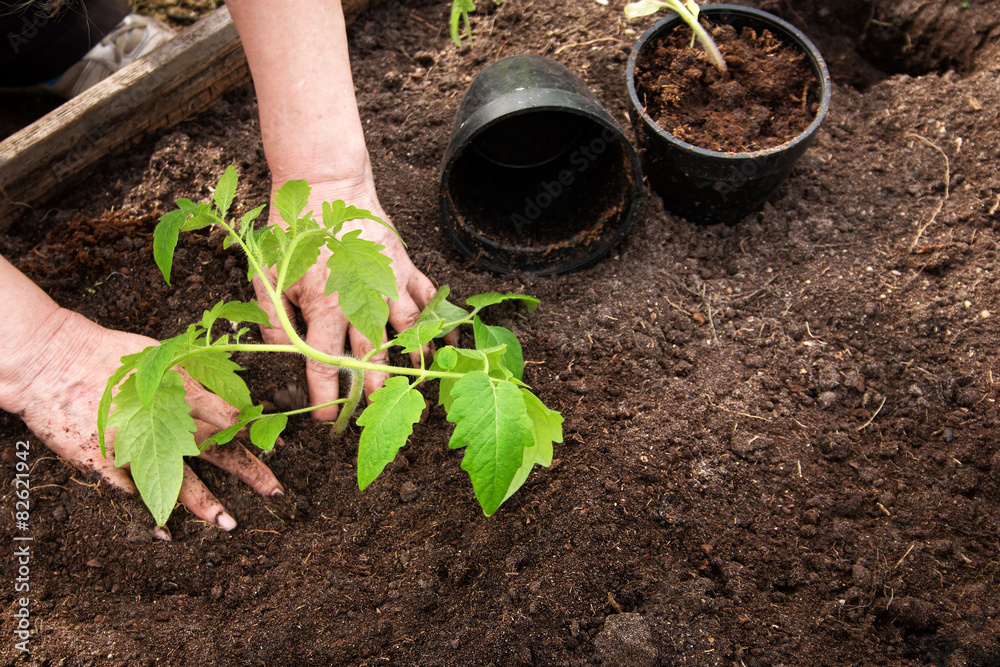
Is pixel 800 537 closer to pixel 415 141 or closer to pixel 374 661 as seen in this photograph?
pixel 374 661

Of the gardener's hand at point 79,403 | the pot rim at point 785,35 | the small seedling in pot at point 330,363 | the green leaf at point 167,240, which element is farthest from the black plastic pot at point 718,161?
the gardener's hand at point 79,403

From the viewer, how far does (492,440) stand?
1.24 meters

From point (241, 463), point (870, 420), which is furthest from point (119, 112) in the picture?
point (870, 420)

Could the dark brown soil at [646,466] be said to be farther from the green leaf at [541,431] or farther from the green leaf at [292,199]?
the green leaf at [292,199]

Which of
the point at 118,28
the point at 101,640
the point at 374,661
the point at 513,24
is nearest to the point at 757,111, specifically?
the point at 513,24

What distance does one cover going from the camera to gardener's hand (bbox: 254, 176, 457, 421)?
1.84m

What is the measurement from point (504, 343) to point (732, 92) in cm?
119

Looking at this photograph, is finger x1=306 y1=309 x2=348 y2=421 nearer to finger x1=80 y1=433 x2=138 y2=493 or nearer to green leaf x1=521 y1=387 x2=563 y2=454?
finger x1=80 y1=433 x2=138 y2=493

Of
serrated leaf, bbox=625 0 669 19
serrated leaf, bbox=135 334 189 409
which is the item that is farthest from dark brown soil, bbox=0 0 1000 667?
serrated leaf, bbox=135 334 189 409

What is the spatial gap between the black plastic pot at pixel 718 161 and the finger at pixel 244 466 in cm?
153

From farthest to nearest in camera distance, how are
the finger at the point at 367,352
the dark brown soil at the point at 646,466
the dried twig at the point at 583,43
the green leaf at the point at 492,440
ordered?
1. the dried twig at the point at 583,43
2. the finger at the point at 367,352
3. the dark brown soil at the point at 646,466
4. the green leaf at the point at 492,440

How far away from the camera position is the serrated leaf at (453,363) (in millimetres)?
1424

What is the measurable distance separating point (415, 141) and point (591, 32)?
0.85 m

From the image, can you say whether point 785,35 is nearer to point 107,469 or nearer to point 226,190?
point 226,190
